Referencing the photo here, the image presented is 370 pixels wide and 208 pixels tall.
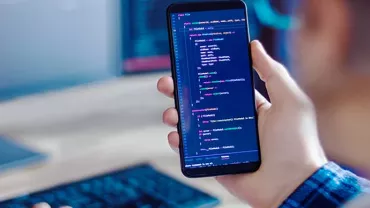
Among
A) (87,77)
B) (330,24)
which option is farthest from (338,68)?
(87,77)

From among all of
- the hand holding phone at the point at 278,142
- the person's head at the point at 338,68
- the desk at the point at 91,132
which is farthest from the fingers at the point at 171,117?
the person's head at the point at 338,68

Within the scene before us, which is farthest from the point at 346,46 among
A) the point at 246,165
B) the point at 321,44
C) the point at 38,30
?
the point at 38,30

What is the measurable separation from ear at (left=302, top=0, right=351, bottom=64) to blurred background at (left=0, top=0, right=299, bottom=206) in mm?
43

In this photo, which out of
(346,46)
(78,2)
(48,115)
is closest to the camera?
(78,2)

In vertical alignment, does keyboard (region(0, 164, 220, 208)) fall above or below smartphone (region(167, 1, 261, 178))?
below

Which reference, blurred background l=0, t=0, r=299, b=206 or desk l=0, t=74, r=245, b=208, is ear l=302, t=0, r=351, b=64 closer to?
blurred background l=0, t=0, r=299, b=206

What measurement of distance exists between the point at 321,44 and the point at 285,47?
7cm

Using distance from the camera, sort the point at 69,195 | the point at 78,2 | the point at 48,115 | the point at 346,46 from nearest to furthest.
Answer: the point at 69,195, the point at 78,2, the point at 48,115, the point at 346,46

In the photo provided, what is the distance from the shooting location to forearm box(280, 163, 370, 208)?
683 mm

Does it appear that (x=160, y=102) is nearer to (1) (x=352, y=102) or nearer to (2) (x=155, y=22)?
(2) (x=155, y=22)

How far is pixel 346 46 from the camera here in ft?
3.84

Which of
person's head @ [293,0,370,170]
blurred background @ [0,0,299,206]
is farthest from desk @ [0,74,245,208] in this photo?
person's head @ [293,0,370,170]

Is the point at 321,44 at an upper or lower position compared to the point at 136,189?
upper

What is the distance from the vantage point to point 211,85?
2.56ft
